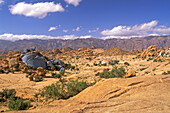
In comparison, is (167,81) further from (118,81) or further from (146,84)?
(118,81)

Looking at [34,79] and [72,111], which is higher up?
[72,111]

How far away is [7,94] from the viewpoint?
9711 mm

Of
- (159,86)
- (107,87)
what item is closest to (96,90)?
(107,87)

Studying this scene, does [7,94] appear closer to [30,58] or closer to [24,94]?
[24,94]

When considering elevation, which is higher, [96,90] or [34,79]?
[96,90]

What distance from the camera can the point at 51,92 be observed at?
9305 millimetres

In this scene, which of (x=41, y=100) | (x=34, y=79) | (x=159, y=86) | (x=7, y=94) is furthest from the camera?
(x=34, y=79)

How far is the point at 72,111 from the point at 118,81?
4.00 m

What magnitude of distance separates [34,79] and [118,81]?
12.9 meters

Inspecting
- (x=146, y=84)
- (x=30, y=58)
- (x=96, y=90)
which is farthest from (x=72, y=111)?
(x=30, y=58)

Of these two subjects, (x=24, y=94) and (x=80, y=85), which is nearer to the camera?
(x=80, y=85)

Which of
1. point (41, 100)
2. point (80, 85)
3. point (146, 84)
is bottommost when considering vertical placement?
point (41, 100)

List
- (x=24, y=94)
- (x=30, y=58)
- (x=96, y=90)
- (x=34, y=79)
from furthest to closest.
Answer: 1. (x=30, y=58)
2. (x=34, y=79)
3. (x=24, y=94)
4. (x=96, y=90)

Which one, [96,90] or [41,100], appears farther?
[41,100]
